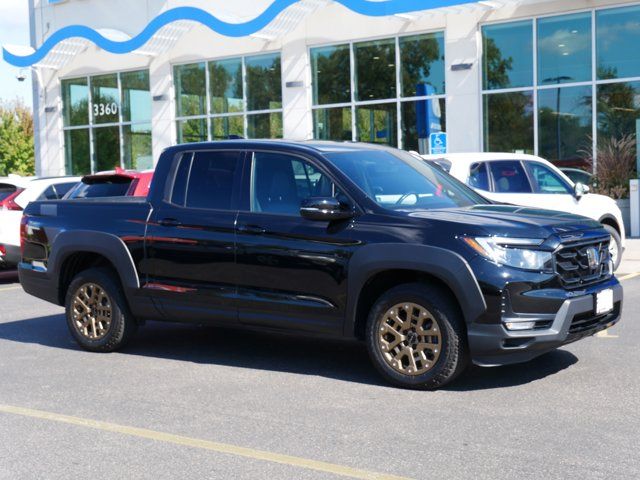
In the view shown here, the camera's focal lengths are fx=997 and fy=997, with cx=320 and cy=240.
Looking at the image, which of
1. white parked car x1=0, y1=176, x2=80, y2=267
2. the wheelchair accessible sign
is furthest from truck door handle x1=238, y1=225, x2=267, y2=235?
the wheelchair accessible sign

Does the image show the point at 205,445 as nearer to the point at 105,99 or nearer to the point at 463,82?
the point at 463,82

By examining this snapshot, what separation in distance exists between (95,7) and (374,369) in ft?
83.9

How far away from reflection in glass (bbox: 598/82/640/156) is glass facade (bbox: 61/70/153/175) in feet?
45.3

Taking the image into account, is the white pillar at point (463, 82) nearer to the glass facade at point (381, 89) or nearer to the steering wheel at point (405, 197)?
the glass facade at point (381, 89)

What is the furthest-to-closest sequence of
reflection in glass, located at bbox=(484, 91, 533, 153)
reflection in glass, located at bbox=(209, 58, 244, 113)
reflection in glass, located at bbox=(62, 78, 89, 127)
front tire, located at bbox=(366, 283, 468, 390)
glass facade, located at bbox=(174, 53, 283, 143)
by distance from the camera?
reflection in glass, located at bbox=(62, 78, 89, 127) → reflection in glass, located at bbox=(209, 58, 244, 113) → glass facade, located at bbox=(174, 53, 283, 143) → reflection in glass, located at bbox=(484, 91, 533, 153) → front tire, located at bbox=(366, 283, 468, 390)

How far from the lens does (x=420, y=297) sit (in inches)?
270

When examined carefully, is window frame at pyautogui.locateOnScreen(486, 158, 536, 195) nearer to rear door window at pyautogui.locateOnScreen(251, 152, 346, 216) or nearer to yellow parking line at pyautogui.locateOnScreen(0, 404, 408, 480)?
rear door window at pyautogui.locateOnScreen(251, 152, 346, 216)

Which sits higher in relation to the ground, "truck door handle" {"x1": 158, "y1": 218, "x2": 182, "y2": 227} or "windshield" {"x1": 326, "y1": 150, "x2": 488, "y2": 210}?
"windshield" {"x1": 326, "y1": 150, "x2": 488, "y2": 210}

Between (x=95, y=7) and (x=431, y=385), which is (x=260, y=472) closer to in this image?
(x=431, y=385)

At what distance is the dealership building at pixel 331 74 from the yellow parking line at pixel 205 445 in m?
13.4

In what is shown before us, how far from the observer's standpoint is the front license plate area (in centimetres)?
699

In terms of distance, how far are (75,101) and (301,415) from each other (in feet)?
89.9

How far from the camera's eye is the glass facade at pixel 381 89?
23781 millimetres

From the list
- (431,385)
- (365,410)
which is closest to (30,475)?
(365,410)
